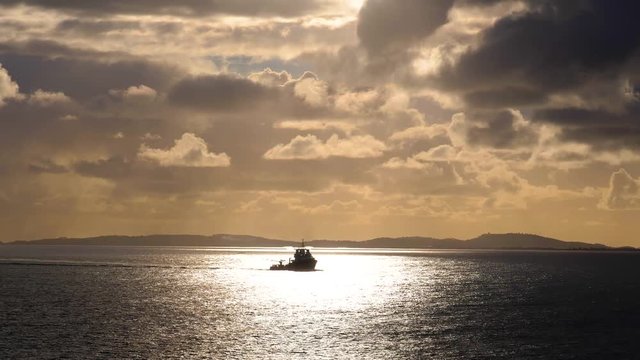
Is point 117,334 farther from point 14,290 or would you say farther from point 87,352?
point 14,290

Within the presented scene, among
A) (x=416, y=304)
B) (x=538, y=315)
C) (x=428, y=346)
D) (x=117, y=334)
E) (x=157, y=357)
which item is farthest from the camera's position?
(x=416, y=304)

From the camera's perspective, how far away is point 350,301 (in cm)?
17350

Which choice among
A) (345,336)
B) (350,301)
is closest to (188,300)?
(350,301)

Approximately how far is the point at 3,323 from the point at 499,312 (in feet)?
277

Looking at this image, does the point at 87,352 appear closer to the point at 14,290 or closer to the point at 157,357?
the point at 157,357

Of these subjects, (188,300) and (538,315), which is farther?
(188,300)

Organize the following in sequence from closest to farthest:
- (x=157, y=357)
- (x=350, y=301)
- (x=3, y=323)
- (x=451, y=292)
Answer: (x=157, y=357) < (x=3, y=323) < (x=350, y=301) < (x=451, y=292)

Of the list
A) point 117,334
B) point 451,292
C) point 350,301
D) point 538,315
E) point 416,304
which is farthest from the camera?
point 451,292

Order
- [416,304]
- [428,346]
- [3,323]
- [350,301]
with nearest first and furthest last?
[428,346], [3,323], [416,304], [350,301]

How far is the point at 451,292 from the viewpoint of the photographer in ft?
633

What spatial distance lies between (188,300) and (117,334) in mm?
58667

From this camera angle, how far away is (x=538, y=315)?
136 m

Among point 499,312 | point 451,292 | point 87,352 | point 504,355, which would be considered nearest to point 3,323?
point 87,352

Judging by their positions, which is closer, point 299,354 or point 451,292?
point 299,354
